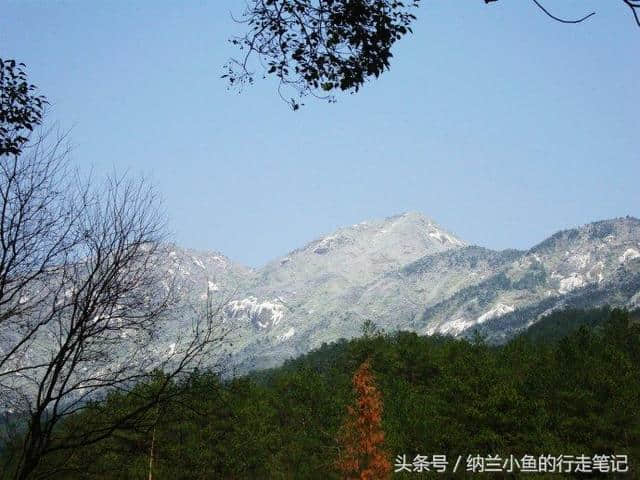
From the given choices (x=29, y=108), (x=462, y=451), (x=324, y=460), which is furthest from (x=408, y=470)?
(x=29, y=108)

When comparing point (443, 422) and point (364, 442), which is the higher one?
point (443, 422)

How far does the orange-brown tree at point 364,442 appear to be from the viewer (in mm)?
40125

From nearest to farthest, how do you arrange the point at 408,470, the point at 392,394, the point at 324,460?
the point at 408,470
the point at 324,460
the point at 392,394

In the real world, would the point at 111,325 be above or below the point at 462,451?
above

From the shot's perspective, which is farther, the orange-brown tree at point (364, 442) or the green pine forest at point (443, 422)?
the orange-brown tree at point (364, 442)

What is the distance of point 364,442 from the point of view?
136ft

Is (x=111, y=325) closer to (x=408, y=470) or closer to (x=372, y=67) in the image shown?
(x=372, y=67)

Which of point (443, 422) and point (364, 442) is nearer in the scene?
point (364, 442)

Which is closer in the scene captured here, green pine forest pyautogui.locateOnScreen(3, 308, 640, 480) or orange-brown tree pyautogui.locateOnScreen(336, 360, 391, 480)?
green pine forest pyautogui.locateOnScreen(3, 308, 640, 480)

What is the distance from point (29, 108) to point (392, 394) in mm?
55866

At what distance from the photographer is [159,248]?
10.7m

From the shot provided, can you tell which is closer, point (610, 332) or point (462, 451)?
point (462, 451)

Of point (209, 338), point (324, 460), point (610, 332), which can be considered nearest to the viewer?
point (209, 338)

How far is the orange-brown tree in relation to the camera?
4012 centimetres
